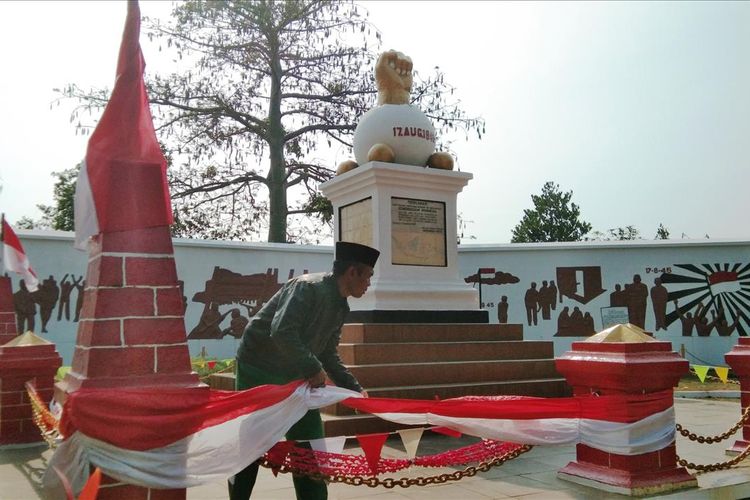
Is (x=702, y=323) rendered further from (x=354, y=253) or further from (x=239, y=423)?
(x=239, y=423)

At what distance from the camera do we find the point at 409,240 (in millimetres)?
7996

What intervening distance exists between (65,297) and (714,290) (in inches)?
525

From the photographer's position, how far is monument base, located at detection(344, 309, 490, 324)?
7.37 m

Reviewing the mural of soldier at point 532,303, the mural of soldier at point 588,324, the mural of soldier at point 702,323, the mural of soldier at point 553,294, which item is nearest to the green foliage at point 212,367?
the mural of soldier at point 532,303

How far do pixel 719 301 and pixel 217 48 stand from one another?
44.2 feet

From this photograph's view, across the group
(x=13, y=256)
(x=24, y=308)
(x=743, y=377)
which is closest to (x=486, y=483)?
(x=743, y=377)

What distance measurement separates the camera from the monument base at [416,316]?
737 cm

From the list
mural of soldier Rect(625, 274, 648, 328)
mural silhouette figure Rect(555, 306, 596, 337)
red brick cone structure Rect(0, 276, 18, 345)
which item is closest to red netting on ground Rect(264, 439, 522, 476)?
red brick cone structure Rect(0, 276, 18, 345)

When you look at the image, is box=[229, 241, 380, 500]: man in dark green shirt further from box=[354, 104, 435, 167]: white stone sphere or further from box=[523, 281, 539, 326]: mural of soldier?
box=[523, 281, 539, 326]: mural of soldier

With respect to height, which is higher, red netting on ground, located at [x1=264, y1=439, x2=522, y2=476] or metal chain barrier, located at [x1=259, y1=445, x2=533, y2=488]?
red netting on ground, located at [x1=264, y1=439, x2=522, y2=476]

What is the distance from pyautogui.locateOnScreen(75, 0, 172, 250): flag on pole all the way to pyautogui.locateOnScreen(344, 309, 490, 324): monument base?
4.85 metres

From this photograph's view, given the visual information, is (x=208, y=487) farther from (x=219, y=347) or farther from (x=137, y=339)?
(x=219, y=347)

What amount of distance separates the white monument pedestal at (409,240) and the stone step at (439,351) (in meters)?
0.82

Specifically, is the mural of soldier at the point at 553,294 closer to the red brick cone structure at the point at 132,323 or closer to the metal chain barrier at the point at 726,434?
the metal chain barrier at the point at 726,434
